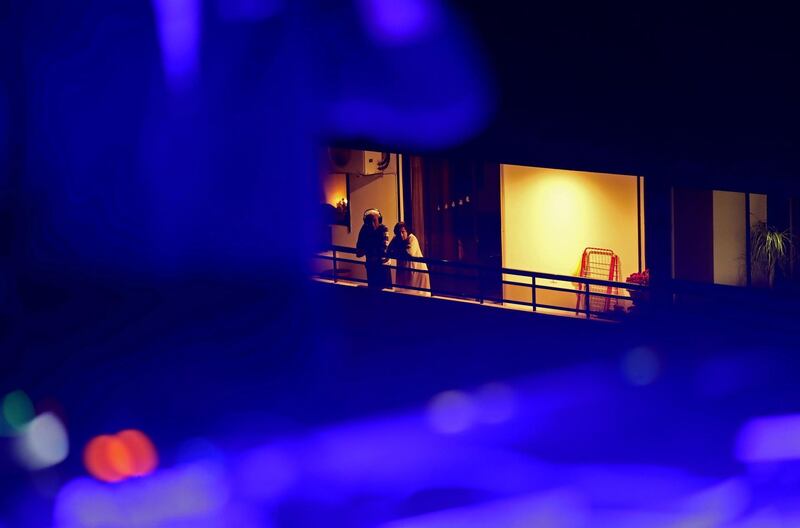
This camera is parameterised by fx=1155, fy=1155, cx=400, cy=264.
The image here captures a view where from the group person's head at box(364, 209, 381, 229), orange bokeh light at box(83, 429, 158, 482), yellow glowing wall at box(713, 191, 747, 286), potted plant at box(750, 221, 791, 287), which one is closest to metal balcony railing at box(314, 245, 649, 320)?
person's head at box(364, 209, 381, 229)

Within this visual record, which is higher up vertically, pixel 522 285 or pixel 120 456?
pixel 522 285

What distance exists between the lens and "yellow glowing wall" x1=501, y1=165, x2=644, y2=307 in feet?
40.3

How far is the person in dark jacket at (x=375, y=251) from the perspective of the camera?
11555 millimetres

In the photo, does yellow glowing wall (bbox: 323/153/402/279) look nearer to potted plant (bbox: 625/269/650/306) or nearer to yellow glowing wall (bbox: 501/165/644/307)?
yellow glowing wall (bbox: 501/165/644/307)

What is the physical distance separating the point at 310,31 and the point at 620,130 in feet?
10.4

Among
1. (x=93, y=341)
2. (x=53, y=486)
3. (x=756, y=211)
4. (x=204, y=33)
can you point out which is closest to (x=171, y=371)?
(x=93, y=341)

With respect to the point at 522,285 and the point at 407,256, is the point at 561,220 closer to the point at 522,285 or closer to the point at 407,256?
the point at 407,256

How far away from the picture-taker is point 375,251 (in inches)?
456

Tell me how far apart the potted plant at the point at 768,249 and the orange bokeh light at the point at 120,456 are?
6.44 metres

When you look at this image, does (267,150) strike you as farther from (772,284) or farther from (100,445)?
(772,284)

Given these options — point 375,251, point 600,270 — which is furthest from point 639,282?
point 375,251

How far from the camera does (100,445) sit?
9047 mm

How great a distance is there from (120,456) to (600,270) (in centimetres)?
585

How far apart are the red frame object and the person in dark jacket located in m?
2.27
